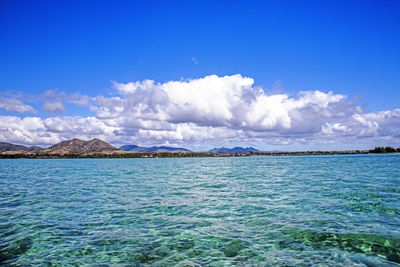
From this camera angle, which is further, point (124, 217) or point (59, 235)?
point (124, 217)

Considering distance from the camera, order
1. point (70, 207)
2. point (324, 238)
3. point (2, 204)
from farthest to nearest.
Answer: point (2, 204)
point (70, 207)
point (324, 238)

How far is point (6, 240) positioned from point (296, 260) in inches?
563

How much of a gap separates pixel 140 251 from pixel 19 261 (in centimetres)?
497

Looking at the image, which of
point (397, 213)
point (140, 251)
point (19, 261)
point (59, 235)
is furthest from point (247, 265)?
point (397, 213)

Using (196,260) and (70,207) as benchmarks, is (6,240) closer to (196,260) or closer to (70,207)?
(70,207)

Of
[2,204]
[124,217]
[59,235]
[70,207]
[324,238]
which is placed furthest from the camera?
[2,204]

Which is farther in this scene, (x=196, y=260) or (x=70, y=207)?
(x=70, y=207)

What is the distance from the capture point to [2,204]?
23.0 m

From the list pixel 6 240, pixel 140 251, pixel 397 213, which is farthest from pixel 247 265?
pixel 397 213

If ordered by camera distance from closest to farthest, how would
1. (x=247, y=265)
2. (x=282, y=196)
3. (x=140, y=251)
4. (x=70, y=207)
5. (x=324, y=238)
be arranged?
(x=247, y=265)
(x=140, y=251)
(x=324, y=238)
(x=70, y=207)
(x=282, y=196)

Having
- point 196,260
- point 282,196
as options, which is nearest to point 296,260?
point 196,260

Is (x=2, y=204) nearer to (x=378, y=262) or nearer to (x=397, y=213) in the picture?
(x=378, y=262)

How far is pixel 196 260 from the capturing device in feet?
34.8

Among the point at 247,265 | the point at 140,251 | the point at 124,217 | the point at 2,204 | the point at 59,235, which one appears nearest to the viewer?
the point at 247,265
